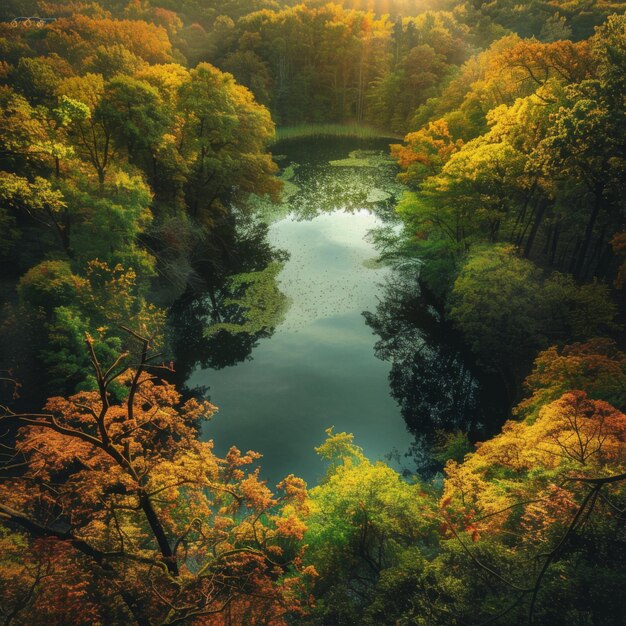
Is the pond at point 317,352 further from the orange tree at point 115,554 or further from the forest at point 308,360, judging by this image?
the orange tree at point 115,554

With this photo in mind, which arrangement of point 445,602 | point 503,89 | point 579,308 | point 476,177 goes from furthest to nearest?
point 503,89
point 476,177
point 579,308
point 445,602

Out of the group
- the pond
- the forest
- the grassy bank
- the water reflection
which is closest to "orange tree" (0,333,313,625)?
the forest

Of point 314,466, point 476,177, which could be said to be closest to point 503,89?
point 476,177

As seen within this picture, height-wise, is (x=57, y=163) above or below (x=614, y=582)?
above

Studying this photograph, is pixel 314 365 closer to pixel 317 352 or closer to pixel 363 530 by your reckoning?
pixel 317 352

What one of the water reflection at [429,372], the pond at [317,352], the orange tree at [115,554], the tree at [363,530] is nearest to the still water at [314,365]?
the pond at [317,352]

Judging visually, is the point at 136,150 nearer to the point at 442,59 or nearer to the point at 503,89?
the point at 503,89

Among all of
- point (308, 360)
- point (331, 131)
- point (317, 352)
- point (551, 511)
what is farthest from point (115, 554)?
point (331, 131)
